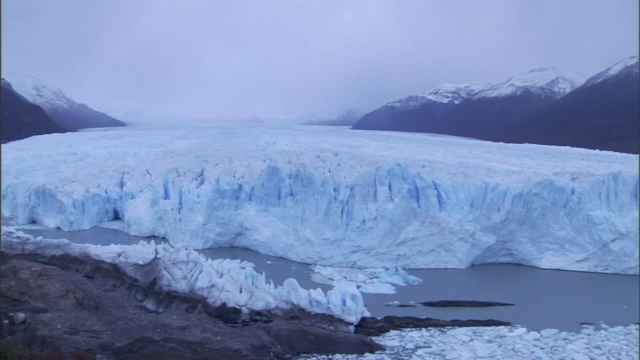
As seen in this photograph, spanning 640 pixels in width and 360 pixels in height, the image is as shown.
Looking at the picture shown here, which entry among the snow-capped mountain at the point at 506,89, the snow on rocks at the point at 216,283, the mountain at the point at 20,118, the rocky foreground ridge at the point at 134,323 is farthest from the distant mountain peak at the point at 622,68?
→ the mountain at the point at 20,118

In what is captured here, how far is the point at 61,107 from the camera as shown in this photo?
40.4 ft

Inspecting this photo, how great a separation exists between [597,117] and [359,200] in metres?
4.36

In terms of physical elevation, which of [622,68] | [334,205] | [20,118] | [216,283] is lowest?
[216,283]

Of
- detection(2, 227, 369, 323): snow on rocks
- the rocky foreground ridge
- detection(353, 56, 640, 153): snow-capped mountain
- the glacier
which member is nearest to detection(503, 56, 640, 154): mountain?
detection(353, 56, 640, 153): snow-capped mountain

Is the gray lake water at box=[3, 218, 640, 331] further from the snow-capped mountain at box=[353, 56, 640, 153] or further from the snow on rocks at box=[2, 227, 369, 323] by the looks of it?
the snow-capped mountain at box=[353, 56, 640, 153]

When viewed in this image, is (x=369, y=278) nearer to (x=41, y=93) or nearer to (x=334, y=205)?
(x=334, y=205)

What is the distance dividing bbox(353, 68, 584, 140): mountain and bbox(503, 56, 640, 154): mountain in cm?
39

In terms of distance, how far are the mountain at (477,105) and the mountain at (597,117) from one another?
39cm

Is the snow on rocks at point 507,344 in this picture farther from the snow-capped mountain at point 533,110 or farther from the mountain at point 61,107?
the mountain at point 61,107

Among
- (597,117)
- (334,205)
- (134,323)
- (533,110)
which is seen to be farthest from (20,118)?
(597,117)

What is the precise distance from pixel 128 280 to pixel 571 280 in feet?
16.8

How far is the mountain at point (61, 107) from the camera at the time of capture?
11.0 meters

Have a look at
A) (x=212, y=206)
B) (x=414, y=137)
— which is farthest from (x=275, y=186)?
(x=414, y=137)

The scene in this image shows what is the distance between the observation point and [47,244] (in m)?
6.45
